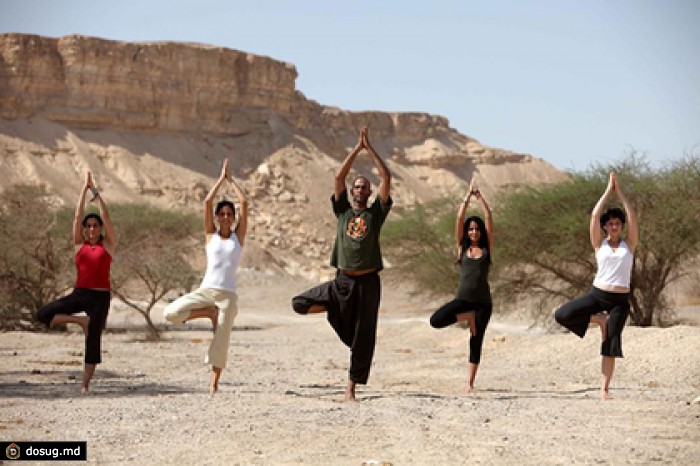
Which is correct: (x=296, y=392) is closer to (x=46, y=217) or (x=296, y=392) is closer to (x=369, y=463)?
(x=369, y=463)

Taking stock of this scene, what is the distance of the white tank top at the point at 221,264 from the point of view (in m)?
9.93

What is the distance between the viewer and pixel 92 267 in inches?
401

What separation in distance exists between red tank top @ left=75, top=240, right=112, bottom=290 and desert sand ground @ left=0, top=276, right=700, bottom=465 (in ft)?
3.50

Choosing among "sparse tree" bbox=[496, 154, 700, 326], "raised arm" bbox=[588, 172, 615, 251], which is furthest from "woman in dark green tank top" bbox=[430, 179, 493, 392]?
"sparse tree" bbox=[496, 154, 700, 326]

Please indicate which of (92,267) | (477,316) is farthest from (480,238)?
(92,267)

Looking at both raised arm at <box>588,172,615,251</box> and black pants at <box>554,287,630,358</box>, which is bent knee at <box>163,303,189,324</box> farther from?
raised arm at <box>588,172,615,251</box>

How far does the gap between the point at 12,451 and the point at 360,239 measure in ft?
12.8

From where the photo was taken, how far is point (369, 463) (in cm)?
644

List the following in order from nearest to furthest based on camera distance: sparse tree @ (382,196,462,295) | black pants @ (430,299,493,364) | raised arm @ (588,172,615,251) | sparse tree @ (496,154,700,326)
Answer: raised arm @ (588,172,615,251) < black pants @ (430,299,493,364) < sparse tree @ (496,154,700,326) < sparse tree @ (382,196,462,295)

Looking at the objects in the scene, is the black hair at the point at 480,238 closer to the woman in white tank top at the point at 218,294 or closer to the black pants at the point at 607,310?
the black pants at the point at 607,310

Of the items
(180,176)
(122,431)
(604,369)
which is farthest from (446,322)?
(180,176)

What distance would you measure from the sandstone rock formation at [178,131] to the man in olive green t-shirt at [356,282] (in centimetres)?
5192

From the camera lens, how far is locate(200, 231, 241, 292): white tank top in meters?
9.93

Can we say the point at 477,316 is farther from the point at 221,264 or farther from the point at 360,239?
the point at 221,264
